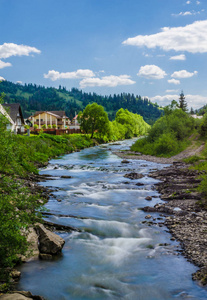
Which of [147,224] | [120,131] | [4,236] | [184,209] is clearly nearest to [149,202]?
[184,209]

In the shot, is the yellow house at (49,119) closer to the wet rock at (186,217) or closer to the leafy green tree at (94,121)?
the leafy green tree at (94,121)

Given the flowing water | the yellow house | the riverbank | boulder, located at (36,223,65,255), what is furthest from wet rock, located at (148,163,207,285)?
the yellow house

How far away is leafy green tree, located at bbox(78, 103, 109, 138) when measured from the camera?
77.7 m

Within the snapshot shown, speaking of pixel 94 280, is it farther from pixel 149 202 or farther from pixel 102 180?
pixel 102 180

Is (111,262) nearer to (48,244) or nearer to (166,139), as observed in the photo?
(48,244)

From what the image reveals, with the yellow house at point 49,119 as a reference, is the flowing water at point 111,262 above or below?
below

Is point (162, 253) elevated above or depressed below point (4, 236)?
below

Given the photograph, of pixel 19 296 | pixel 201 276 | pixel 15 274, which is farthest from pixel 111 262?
pixel 19 296

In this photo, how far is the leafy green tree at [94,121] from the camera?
77688 mm

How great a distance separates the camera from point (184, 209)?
15398mm

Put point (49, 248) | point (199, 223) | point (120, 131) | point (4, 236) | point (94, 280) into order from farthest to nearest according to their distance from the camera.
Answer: point (120, 131), point (199, 223), point (49, 248), point (94, 280), point (4, 236)

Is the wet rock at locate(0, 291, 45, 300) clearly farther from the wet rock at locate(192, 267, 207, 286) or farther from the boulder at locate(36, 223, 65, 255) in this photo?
the wet rock at locate(192, 267, 207, 286)

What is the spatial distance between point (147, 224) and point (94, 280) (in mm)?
5270

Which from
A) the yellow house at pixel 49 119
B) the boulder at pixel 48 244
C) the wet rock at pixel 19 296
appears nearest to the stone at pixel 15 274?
the wet rock at pixel 19 296
